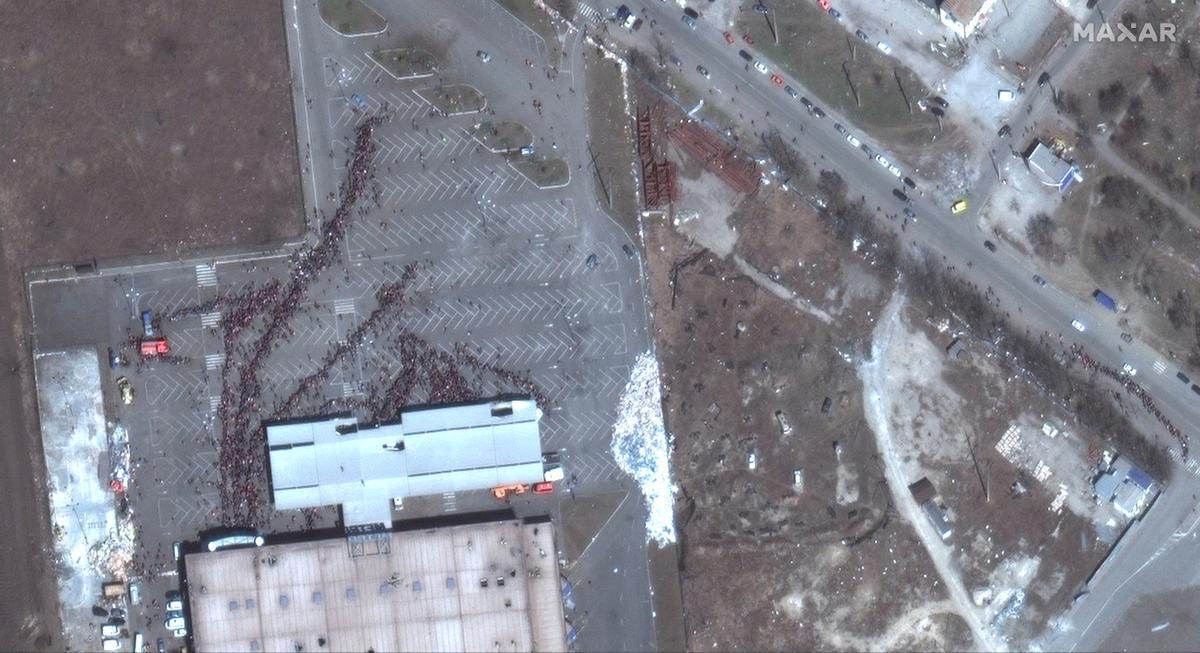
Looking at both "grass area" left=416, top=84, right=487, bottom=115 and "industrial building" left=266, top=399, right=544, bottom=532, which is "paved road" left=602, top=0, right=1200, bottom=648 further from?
"industrial building" left=266, top=399, right=544, bottom=532

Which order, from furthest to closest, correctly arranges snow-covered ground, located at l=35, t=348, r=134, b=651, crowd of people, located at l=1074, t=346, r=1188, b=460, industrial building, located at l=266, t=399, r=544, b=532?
crowd of people, located at l=1074, t=346, r=1188, b=460
snow-covered ground, located at l=35, t=348, r=134, b=651
industrial building, located at l=266, t=399, r=544, b=532

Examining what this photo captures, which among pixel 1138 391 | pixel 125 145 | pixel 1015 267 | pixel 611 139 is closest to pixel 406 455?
pixel 611 139

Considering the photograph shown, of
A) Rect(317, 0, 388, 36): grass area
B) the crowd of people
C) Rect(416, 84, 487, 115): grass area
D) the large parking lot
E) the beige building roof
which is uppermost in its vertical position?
Rect(317, 0, 388, 36): grass area

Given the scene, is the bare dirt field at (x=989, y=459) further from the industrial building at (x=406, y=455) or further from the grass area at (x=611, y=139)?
the industrial building at (x=406, y=455)

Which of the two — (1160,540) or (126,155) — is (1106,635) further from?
(126,155)

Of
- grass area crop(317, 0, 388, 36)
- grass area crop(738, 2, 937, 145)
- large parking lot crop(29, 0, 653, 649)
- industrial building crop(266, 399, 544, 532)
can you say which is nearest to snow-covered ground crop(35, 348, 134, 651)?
large parking lot crop(29, 0, 653, 649)

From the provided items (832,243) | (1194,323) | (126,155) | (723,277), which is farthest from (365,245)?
(1194,323)

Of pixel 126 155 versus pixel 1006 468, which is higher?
pixel 126 155
